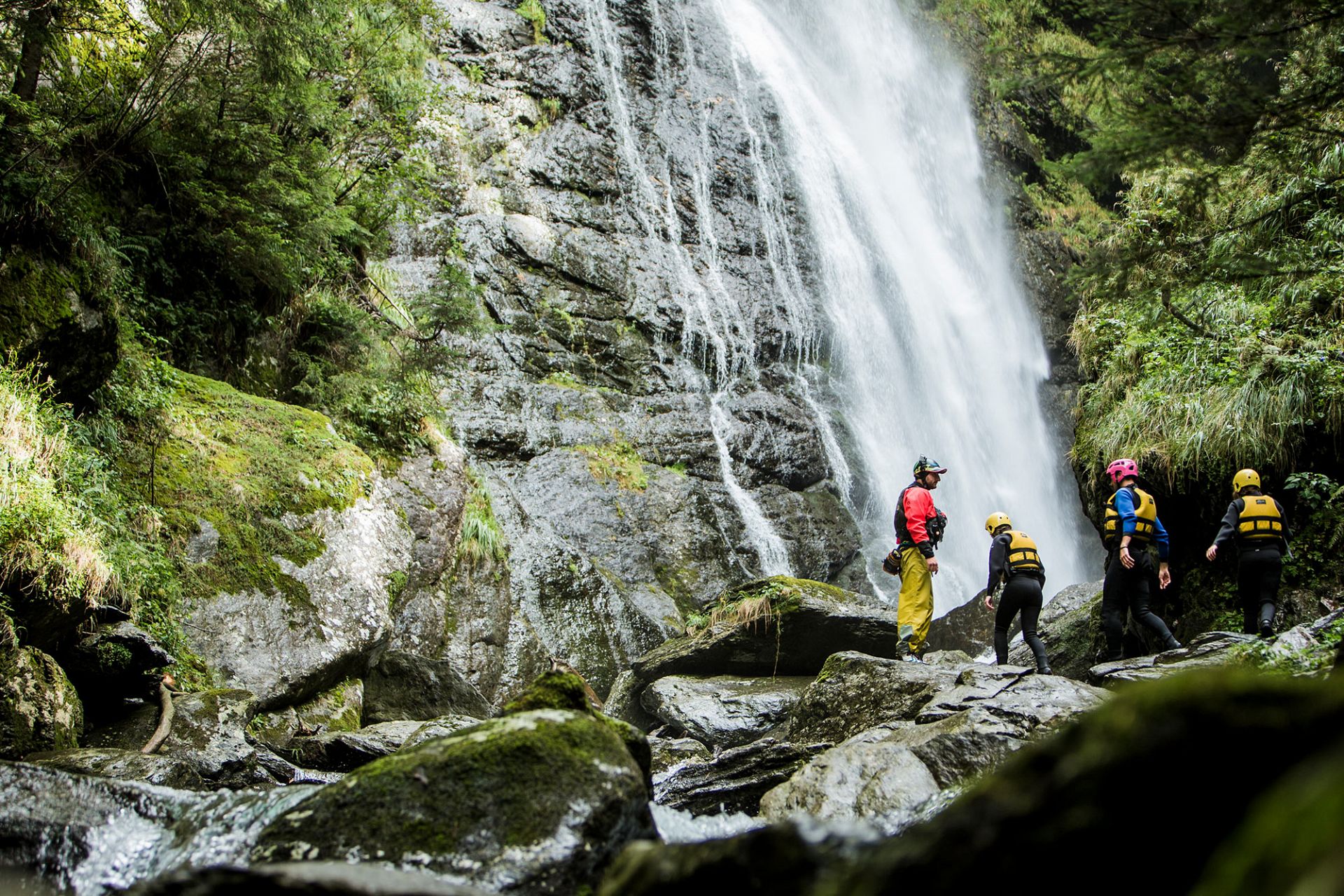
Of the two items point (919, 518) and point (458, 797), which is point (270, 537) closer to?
point (458, 797)

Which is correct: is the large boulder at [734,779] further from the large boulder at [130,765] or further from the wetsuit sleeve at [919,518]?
the wetsuit sleeve at [919,518]

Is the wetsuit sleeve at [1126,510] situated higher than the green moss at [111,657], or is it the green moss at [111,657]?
the wetsuit sleeve at [1126,510]

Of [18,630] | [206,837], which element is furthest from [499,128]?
[206,837]

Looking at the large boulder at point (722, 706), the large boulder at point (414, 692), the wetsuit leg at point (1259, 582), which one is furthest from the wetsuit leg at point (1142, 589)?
the large boulder at point (414, 692)

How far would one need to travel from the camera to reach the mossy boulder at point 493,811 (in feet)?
9.28

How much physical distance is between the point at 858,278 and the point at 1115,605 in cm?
1390

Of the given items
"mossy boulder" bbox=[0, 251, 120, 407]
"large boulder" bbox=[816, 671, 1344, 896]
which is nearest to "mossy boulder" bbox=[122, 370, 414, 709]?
"mossy boulder" bbox=[0, 251, 120, 407]

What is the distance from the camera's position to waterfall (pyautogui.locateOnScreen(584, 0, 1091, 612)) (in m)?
17.1

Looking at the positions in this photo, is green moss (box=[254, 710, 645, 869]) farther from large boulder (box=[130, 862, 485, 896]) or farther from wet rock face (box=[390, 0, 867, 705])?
wet rock face (box=[390, 0, 867, 705])

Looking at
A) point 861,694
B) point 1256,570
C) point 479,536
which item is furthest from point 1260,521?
point 479,536

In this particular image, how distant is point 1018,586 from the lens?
7.70 m

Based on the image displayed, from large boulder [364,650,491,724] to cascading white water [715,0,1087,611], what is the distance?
9.05 meters

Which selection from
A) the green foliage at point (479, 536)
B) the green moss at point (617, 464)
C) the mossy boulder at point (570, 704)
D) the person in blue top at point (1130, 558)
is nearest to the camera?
the mossy boulder at point (570, 704)

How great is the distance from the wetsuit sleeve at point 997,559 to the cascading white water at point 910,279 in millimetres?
6951
